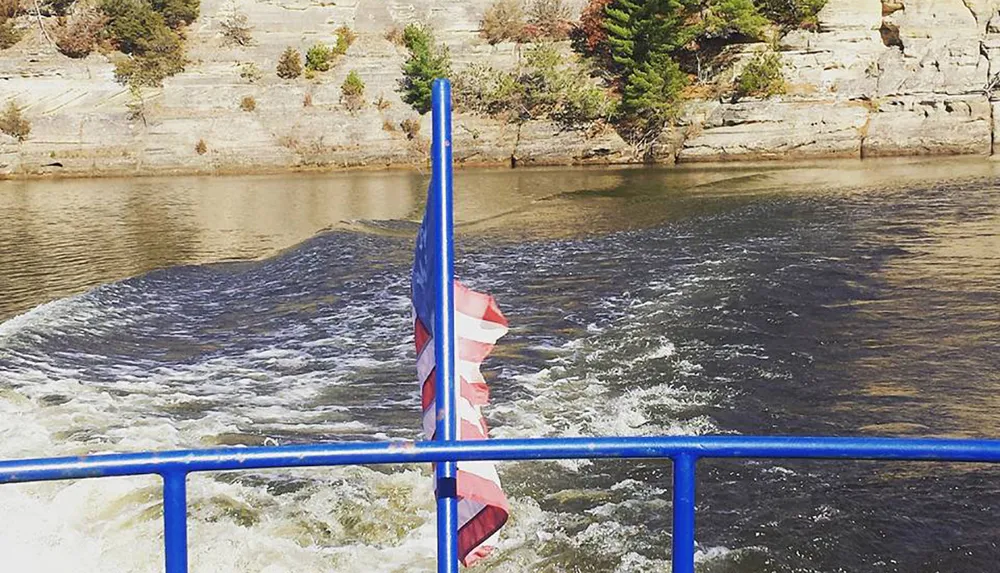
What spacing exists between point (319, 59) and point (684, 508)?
36.6 meters

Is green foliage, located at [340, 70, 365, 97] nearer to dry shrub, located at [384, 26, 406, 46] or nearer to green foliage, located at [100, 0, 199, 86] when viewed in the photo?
dry shrub, located at [384, 26, 406, 46]

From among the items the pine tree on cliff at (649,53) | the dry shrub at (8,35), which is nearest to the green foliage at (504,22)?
the pine tree on cliff at (649,53)

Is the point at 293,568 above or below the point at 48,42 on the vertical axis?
below

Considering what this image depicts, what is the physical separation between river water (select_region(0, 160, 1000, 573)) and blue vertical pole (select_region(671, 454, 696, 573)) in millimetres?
2244

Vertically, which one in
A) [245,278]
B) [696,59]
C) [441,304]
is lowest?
[245,278]

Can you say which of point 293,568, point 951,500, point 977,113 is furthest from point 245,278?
point 977,113

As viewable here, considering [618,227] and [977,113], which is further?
[977,113]

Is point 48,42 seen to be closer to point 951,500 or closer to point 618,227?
point 618,227

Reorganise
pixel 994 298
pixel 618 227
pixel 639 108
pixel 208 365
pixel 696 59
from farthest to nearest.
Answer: pixel 696 59 → pixel 639 108 → pixel 618 227 → pixel 994 298 → pixel 208 365

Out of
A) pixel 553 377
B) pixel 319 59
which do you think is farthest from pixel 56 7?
pixel 553 377

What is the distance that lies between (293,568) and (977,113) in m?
30.1

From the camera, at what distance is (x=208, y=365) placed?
26.1 ft

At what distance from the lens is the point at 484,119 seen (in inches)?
1321

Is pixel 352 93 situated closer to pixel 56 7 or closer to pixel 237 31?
pixel 237 31
